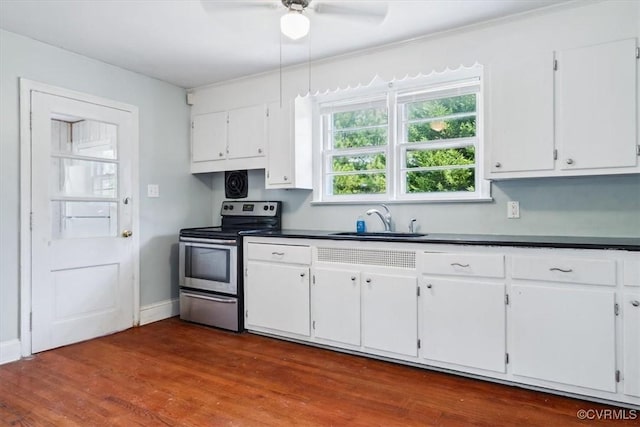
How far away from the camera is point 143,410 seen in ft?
6.80

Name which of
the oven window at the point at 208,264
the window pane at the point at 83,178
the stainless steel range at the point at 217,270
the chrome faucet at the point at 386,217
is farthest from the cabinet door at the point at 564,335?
the window pane at the point at 83,178

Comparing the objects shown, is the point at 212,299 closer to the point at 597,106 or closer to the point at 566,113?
the point at 566,113

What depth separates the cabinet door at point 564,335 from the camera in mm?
2064

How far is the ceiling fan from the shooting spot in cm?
204

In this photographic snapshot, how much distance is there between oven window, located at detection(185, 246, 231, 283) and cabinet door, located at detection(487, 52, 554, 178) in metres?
2.25

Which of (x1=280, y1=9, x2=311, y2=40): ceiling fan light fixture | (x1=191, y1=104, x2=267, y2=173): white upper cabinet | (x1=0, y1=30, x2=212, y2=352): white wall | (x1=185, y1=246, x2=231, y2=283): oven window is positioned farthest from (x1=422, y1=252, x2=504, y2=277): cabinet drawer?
(x1=0, y1=30, x2=212, y2=352): white wall

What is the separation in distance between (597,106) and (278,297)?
2.49 m

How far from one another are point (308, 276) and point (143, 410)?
1378 millimetres

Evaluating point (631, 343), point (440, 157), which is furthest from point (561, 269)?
point (440, 157)

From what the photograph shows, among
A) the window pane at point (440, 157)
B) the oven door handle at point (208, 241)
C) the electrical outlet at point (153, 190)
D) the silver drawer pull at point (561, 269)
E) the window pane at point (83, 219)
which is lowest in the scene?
the silver drawer pull at point (561, 269)

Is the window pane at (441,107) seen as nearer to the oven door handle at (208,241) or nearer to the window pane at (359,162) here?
the window pane at (359,162)

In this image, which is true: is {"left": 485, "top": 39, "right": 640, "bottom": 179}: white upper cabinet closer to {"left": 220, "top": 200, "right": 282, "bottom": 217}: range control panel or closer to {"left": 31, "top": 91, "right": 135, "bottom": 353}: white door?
{"left": 220, "top": 200, "right": 282, "bottom": 217}: range control panel

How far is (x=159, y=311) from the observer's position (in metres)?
3.85

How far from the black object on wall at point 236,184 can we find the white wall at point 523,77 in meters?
0.96
